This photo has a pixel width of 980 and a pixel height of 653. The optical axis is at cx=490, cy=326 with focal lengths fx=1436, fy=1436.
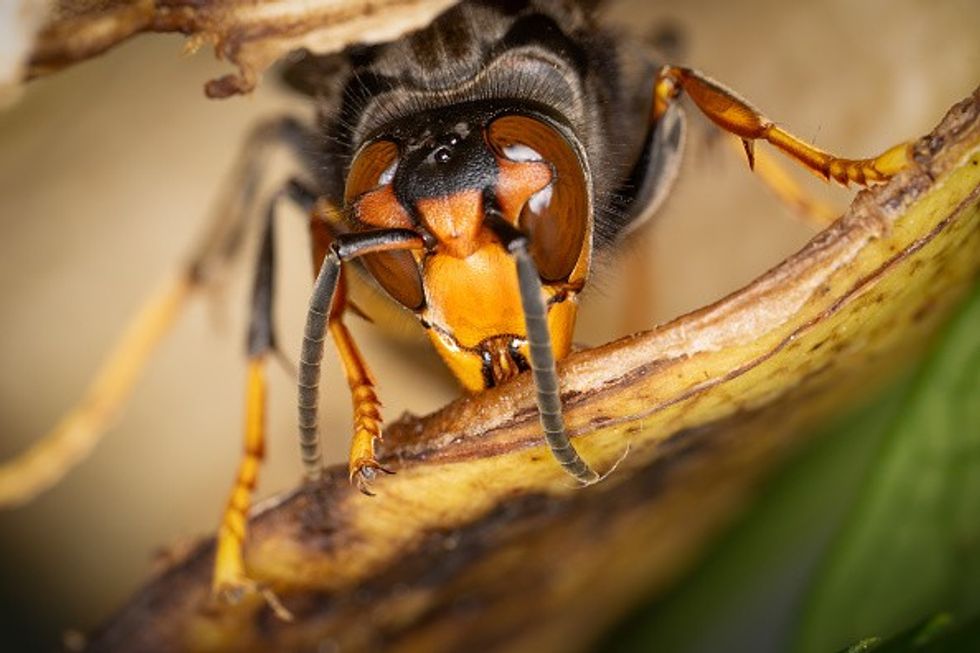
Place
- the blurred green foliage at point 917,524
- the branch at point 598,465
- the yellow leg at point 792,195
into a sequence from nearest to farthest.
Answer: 1. the branch at point 598,465
2. the blurred green foliage at point 917,524
3. the yellow leg at point 792,195

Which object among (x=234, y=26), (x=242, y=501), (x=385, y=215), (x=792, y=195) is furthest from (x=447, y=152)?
(x=792, y=195)

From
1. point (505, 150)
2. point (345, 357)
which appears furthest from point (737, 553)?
point (505, 150)

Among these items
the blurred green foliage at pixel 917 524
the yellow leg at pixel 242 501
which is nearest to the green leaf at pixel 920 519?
the blurred green foliage at pixel 917 524

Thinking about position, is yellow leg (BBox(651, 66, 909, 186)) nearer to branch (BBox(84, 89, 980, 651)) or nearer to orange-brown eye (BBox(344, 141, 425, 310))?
branch (BBox(84, 89, 980, 651))

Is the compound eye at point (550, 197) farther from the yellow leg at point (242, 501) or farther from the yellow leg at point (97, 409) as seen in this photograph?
the yellow leg at point (97, 409)

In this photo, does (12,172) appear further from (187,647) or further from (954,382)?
(954,382)

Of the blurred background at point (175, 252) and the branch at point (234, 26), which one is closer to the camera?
the branch at point (234, 26)

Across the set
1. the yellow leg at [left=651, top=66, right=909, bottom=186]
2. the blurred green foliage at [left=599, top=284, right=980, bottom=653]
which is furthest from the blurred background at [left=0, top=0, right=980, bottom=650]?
the blurred green foliage at [left=599, top=284, right=980, bottom=653]
